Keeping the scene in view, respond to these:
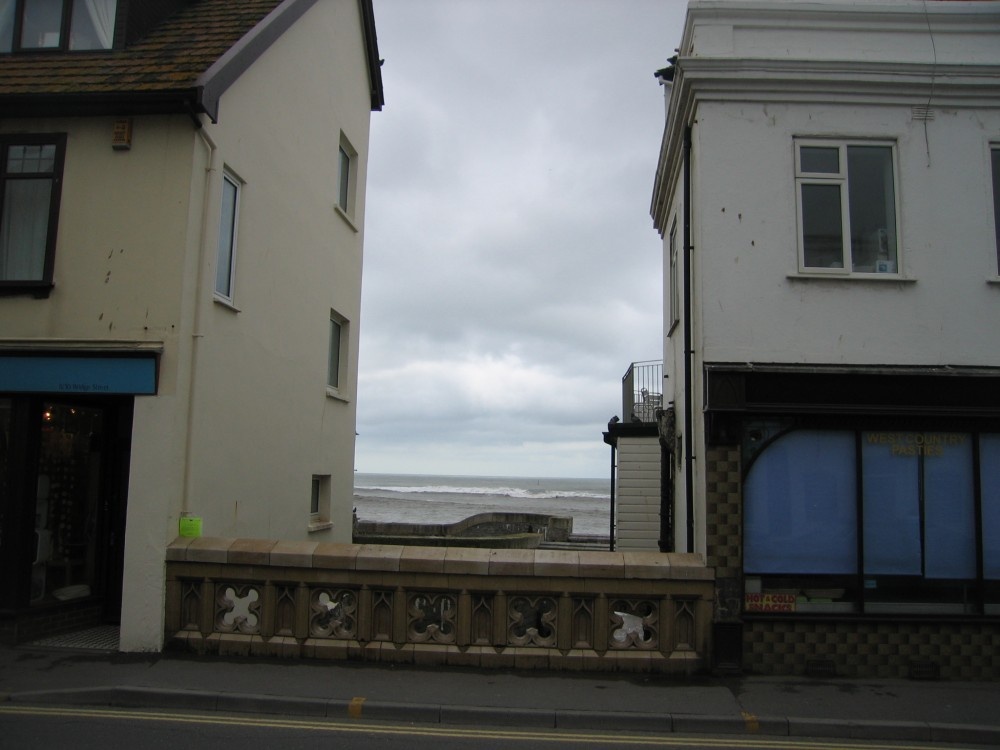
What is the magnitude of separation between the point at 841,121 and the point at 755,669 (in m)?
6.24

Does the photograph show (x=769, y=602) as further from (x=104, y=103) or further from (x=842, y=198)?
(x=104, y=103)

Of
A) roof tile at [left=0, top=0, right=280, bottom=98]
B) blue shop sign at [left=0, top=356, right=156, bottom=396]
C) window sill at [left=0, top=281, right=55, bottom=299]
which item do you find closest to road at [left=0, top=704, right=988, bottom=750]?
blue shop sign at [left=0, top=356, right=156, bottom=396]

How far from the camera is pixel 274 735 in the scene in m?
6.94

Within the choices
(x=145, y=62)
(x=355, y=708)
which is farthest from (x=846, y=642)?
(x=145, y=62)

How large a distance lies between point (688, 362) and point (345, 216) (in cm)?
758

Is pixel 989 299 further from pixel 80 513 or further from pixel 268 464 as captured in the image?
pixel 80 513

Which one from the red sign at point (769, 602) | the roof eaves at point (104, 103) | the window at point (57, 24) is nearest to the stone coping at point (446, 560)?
the red sign at point (769, 602)

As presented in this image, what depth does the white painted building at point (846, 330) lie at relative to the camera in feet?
30.1

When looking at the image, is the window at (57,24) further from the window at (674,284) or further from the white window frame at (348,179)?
the window at (674,284)

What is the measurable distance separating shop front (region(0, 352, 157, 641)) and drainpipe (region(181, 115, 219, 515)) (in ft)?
1.66

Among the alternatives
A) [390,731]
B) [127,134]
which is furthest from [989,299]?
[127,134]

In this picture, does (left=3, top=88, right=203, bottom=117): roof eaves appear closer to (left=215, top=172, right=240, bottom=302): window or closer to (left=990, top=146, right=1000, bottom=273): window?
(left=215, top=172, right=240, bottom=302): window

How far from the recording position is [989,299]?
9594 mm

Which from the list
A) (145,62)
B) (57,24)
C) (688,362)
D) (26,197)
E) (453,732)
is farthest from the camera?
(57,24)
